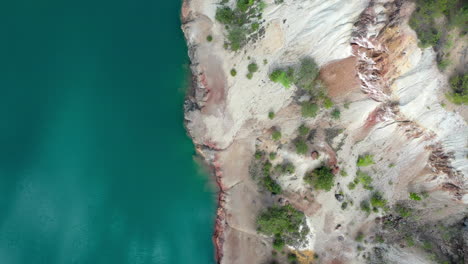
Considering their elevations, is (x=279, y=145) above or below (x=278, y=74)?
below

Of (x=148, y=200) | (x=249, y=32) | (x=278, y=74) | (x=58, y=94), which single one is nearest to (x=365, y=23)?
(x=278, y=74)

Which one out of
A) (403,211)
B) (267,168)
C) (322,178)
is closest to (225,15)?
(267,168)

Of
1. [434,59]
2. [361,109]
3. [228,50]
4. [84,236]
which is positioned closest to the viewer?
[434,59]

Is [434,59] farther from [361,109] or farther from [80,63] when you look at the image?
[80,63]

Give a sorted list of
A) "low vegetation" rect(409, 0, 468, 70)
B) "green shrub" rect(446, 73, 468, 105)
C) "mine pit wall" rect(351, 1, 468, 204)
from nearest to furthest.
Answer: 1. "low vegetation" rect(409, 0, 468, 70)
2. "green shrub" rect(446, 73, 468, 105)
3. "mine pit wall" rect(351, 1, 468, 204)

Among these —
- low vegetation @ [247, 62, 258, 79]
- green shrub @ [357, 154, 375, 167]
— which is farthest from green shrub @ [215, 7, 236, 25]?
green shrub @ [357, 154, 375, 167]

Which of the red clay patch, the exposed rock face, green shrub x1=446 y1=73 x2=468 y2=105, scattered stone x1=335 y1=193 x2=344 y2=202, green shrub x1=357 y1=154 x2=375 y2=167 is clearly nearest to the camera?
green shrub x1=446 y1=73 x2=468 y2=105

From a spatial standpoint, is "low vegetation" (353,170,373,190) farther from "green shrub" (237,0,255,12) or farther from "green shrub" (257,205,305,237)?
"green shrub" (237,0,255,12)

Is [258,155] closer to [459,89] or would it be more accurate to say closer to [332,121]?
[332,121]
